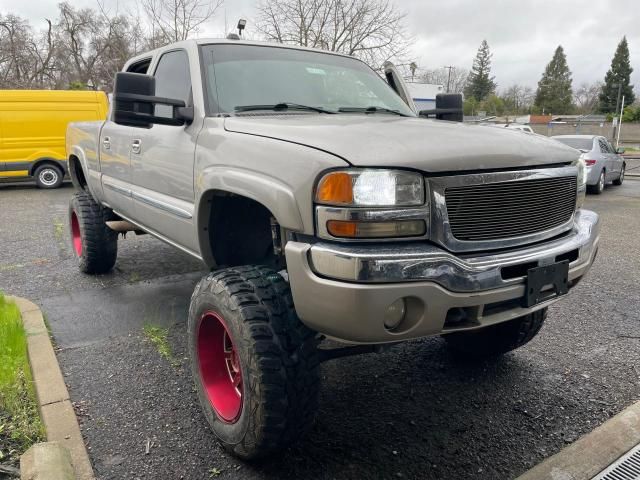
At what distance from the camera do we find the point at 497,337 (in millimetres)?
3115

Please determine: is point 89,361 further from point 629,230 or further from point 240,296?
point 629,230

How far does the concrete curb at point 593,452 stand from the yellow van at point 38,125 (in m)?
12.4

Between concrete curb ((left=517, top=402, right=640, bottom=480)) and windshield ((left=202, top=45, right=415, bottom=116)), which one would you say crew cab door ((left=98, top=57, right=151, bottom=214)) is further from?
concrete curb ((left=517, top=402, right=640, bottom=480))

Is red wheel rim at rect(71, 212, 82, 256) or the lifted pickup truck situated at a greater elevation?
the lifted pickup truck

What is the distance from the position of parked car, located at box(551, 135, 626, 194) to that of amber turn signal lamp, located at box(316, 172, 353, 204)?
1138 centimetres

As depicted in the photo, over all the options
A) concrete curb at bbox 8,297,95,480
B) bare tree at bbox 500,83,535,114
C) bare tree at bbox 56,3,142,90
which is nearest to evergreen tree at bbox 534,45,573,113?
bare tree at bbox 500,83,535,114

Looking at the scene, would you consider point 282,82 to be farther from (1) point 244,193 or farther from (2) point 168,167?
(1) point 244,193

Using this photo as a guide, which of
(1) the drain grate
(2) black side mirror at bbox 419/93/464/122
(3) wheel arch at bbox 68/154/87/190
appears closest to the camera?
(1) the drain grate

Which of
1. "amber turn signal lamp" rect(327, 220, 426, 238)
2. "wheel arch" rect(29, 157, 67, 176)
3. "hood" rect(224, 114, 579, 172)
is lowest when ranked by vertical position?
"wheel arch" rect(29, 157, 67, 176)

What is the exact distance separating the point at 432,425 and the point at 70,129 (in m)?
4.80

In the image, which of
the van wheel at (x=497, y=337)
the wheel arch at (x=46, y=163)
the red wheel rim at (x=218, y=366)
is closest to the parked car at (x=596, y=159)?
the van wheel at (x=497, y=337)

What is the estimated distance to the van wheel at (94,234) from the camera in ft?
15.7

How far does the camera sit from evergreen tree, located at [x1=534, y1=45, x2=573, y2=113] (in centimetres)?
7838

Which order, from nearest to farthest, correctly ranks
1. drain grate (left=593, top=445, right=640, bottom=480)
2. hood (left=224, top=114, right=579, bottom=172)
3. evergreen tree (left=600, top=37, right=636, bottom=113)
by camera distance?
1. hood (left=224, top=114, right=579, bottom=172)
2. drain grate (left=593, top=445, right=640, bottom=480)
3. evergreen tree (left=600, top=37, right=636, bottom=113)
